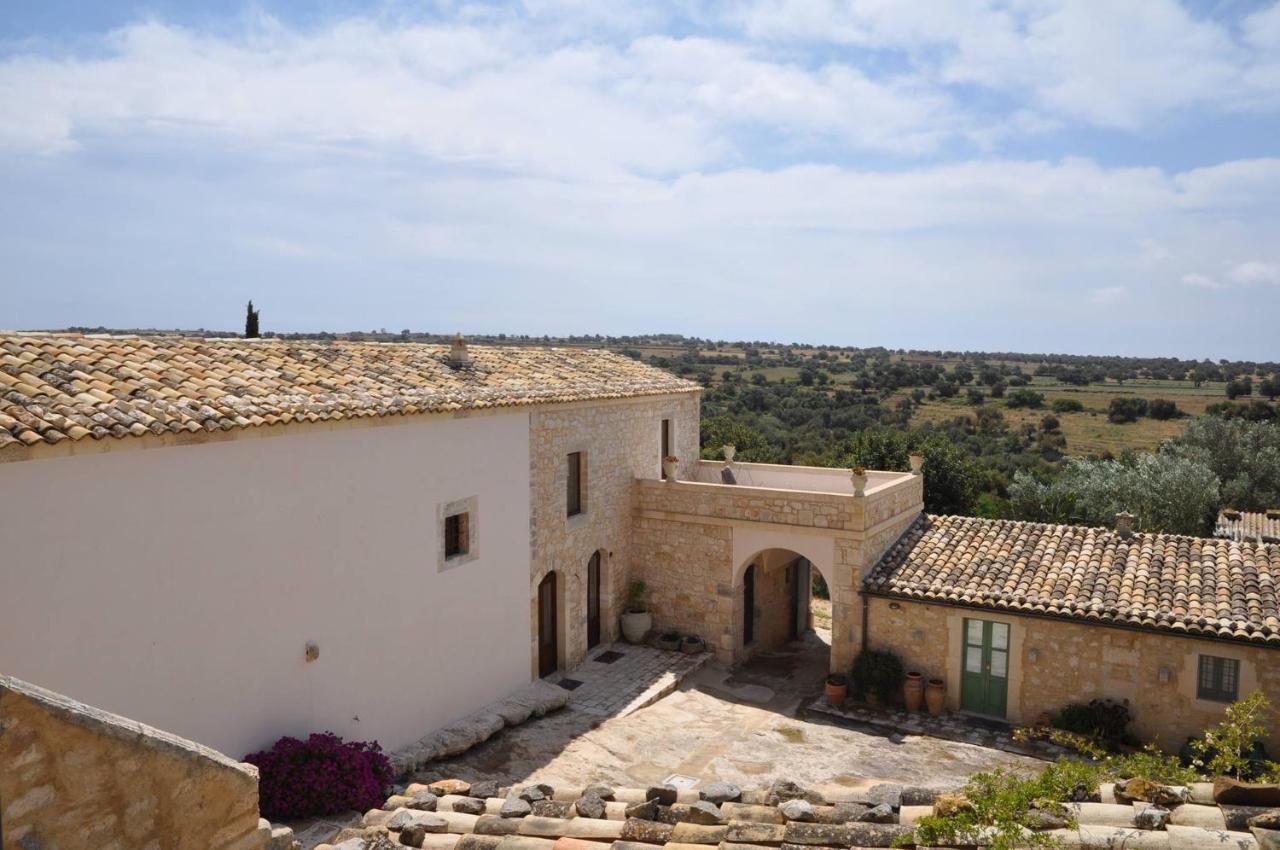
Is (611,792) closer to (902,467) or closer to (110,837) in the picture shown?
(110,837)

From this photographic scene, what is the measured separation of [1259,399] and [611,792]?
65.1 metres

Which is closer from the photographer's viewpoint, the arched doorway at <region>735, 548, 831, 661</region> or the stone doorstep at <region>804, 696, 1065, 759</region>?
the stone doorstep at <region>804, 696, 1065, 759</region>

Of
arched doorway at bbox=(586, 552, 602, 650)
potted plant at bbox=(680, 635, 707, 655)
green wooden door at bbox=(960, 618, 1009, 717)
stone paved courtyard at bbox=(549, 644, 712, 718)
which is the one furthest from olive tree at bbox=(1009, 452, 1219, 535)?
arched doorway at bbox=(586, 552, 602, 650)

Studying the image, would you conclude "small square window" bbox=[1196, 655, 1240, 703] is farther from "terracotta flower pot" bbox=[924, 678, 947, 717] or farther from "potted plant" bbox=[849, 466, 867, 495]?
"potted plant" bbox=[849, 466, 867, 495]

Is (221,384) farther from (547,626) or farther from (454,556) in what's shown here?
(547,626)

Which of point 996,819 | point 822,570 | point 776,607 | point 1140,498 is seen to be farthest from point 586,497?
point 1140,498

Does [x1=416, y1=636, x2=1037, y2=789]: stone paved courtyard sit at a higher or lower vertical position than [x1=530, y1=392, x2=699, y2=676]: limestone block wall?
lower

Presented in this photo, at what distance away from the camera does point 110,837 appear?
389cm

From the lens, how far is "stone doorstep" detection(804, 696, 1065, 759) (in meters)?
14.0

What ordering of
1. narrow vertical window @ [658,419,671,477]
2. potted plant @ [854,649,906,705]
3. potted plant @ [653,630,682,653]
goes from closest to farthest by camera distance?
potted plant @ [854,649,906,705], potted plant @ [653,630,682,653], narrow vertical window @ [658,419,671,477]

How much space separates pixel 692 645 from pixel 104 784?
47.6 feet

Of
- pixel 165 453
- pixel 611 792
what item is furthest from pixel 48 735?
pixel 165 453

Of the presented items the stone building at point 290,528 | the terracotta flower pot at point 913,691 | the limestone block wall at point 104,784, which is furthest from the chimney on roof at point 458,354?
the limestone block wall at point 104,784

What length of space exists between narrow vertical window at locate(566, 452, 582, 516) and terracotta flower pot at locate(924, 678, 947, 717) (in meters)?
6.96
